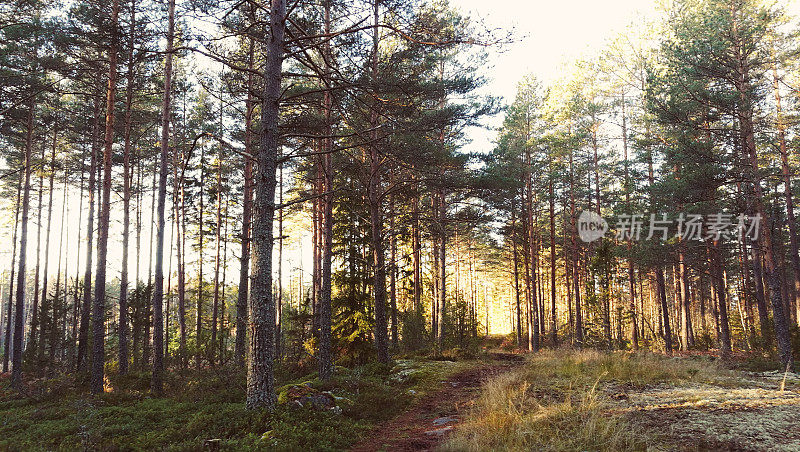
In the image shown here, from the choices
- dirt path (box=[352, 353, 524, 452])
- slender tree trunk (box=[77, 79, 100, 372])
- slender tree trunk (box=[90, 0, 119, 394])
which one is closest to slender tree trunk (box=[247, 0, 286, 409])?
dirt path (box=[352, 353, 524, 452])

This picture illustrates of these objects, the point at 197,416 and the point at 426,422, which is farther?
the point at 426,422

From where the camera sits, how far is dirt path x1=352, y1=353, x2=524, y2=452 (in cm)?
602

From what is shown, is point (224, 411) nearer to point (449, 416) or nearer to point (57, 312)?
point (449, 416)

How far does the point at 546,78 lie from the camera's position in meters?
27.1

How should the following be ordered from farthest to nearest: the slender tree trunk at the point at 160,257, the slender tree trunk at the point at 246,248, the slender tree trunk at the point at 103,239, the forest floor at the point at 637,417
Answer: the slender tree trunk at the point at 246,248 < the slender tree trunk at the point at 103,239 < the slender tree trunk at the point at 160,257 < the forest floor at the point at 637,417

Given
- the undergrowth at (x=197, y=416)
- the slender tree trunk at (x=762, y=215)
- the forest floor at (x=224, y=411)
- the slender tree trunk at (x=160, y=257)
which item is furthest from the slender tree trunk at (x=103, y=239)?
the slender tree trunk at (x=762, y=215)

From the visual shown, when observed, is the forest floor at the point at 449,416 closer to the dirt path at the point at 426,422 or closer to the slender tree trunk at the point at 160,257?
the dirt path at the point at 426,422

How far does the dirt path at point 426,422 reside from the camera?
6020 mm

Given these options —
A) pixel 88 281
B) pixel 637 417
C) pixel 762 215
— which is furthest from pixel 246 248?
pixel 762 215

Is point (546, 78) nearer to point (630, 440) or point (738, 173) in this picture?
point (738, 173)

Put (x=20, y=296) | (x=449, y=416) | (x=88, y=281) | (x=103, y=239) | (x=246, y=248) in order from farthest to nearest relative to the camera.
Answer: (x=20, y=296), (x=246, y=248), (x=88, y=281), (x=103, y=239), (x=449, y=416)

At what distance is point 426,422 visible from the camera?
7.39 meters

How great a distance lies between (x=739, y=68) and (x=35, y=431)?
23.9 metres

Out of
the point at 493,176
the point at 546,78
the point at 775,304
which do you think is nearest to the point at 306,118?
the point at 493,176
